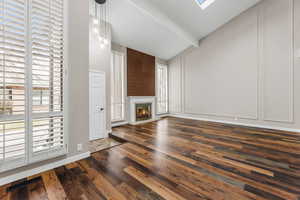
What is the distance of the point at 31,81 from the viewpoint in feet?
5.97

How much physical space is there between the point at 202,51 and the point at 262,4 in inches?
90.9

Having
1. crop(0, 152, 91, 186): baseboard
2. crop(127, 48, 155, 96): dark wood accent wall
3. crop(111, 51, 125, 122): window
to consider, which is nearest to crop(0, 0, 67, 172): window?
crop(0, 152, 91, 186): baseboard

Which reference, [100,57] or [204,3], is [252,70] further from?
[100,57]

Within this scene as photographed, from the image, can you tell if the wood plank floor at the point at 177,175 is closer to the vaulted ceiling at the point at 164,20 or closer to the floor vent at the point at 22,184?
the floor vent at the point at 22,184

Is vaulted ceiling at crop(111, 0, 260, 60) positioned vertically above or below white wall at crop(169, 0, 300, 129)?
above

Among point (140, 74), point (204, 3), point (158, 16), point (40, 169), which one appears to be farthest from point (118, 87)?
point (204, 3)

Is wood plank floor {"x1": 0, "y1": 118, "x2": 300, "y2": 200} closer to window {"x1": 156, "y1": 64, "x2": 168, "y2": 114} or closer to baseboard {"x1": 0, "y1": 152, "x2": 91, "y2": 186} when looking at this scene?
baseboard {"x1": 0, "y1": 152, "x2": 91, "y2": 186}

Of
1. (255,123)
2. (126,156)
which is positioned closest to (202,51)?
(255,123)

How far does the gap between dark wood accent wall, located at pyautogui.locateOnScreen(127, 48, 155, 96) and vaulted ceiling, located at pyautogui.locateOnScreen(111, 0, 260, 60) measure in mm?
345

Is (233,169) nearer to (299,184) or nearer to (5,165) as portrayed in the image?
(299,184)

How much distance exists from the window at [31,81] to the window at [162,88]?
16.1 feet

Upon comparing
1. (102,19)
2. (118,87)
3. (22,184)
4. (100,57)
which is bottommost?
(22,184)

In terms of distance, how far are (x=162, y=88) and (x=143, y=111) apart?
2036 millimetres

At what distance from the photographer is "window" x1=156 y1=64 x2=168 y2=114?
6.69 m
